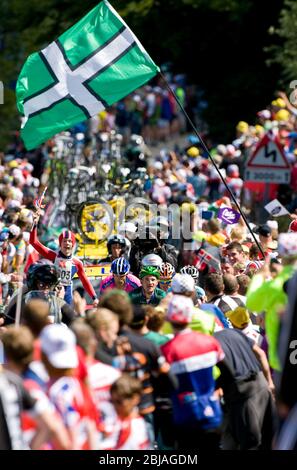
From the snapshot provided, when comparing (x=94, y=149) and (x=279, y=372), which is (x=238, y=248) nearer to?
(x=279, y=372)

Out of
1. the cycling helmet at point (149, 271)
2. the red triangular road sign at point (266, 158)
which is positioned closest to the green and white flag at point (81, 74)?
the cycling helmet at point (149, 271)

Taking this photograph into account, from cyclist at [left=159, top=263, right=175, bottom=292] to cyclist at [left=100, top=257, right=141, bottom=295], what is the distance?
0.73 ft

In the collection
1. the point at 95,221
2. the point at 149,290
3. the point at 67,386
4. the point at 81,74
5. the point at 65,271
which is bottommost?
the point at 67,386

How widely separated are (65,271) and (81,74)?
7.48 ft

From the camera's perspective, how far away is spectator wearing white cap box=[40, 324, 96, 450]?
978 centimetres

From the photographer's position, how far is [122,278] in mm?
15312

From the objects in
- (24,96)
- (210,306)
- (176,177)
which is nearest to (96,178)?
(176,177)

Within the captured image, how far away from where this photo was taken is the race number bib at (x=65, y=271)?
1588cm

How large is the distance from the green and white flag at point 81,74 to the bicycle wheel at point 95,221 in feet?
13.7

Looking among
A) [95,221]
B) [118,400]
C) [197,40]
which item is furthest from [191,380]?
[197,40]

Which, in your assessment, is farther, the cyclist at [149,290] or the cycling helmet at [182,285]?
the cyclist at [149,290]

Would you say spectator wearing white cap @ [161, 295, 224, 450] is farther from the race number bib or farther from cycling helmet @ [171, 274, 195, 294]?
the race number bib

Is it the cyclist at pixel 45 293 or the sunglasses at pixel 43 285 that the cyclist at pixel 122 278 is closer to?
the cyclist at pixel 45 293

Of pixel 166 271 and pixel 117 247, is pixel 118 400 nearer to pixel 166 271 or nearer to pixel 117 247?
pixel 166 271
